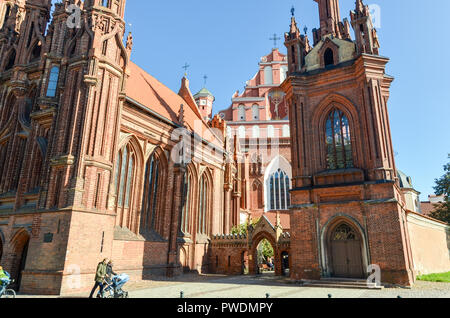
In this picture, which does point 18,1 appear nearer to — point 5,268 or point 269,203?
point 5,268

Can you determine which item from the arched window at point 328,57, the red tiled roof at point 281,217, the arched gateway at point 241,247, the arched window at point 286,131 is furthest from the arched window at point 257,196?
the arched window at point 328,57

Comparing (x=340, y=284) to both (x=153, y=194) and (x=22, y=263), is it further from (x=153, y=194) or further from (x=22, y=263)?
(x=22, y=263)

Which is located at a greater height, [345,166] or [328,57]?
[328,57]

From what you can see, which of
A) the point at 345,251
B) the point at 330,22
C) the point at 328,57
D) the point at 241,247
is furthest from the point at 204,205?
the point at 330,22

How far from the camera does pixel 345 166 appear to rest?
60.2 ft

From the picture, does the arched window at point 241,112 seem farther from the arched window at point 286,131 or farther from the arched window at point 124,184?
the arched window at point 124,184

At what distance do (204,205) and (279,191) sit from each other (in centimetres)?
1445

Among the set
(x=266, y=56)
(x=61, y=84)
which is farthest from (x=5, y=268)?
(x=266, y=56)

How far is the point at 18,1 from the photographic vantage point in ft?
82.8

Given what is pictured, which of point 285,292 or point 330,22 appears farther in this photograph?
point 330,22

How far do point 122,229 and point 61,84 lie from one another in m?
8.95

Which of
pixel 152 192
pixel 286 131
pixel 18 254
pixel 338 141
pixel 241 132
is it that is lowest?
pixel 18 254

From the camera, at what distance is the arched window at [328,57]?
67.9 ft

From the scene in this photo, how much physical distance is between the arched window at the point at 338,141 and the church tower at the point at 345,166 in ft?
0.18
